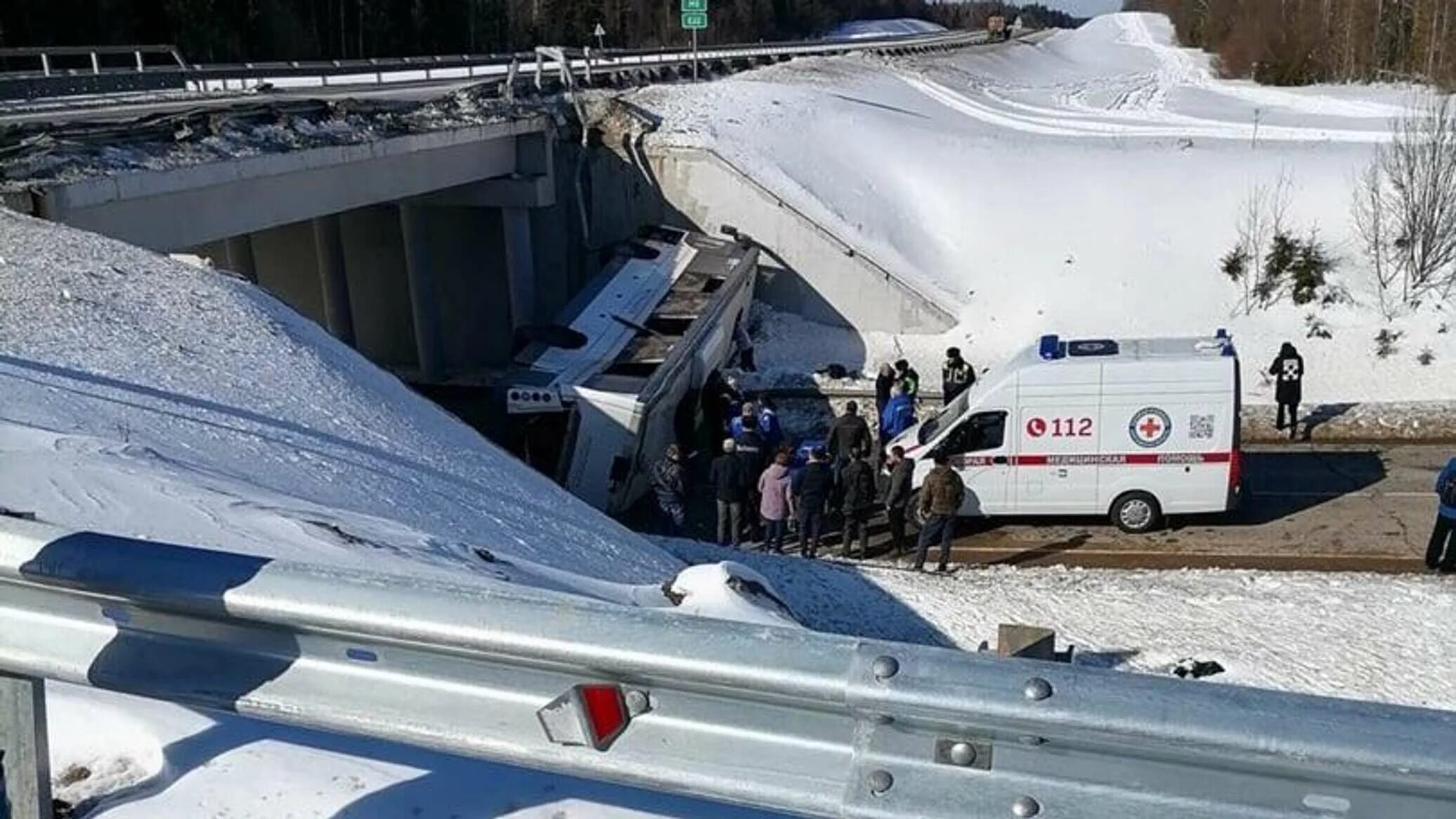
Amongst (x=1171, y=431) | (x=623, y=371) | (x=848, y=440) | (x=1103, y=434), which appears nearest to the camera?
(x=1171, y=431)

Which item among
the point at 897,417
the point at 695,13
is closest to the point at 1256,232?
the point at 897,417

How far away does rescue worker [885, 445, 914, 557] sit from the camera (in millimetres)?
14586

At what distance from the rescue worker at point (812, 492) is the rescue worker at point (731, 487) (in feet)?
2.54

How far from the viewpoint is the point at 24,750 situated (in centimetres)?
266

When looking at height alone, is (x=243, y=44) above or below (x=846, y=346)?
above

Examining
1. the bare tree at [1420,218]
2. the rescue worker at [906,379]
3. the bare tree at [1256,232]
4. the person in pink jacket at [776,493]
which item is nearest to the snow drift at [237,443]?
the person in pink jacket at [776,493]

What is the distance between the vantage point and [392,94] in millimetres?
26531

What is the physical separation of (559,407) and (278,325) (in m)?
4.94

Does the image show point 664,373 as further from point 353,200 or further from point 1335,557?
point 1335,557

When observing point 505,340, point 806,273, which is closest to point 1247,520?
point 806,273

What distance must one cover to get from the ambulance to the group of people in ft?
2.09

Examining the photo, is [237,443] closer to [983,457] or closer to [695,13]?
[983,457]

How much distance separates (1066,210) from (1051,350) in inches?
537

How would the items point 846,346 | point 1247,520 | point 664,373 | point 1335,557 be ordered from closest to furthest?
1. point 1335,557
2. point 1247,520
3. point 664,373
4. point 846,346
